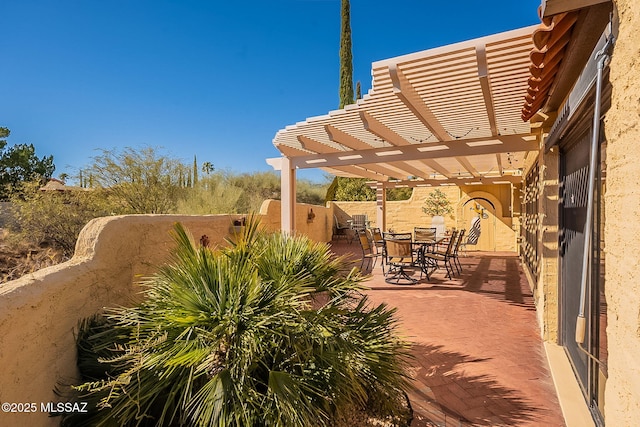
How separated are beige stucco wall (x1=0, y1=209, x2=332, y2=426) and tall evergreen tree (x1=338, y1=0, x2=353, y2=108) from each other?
68.6ft

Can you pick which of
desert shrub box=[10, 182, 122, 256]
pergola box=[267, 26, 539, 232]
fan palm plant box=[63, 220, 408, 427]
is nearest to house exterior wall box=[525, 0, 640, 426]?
fan palm plant box=[63, 220, 408, 427]

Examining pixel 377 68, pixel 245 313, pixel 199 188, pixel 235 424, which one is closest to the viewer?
pixel 235 424

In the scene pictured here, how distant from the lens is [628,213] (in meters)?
1.25

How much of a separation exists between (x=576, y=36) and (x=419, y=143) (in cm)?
411

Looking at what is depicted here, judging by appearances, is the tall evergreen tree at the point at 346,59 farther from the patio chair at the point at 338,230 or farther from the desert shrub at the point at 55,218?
the desert shrub at the point at 55,218

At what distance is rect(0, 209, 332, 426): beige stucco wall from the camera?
5.38 feet

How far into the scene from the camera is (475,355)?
141 inches

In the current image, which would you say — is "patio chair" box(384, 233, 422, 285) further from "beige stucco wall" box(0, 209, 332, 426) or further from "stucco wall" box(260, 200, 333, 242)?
"beige stucco wall" box(0, 209, 332, 426)

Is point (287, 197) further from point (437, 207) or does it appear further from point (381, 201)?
point (437, 207)

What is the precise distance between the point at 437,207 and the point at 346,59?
1397 centimetres

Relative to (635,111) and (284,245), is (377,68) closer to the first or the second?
(284,245)

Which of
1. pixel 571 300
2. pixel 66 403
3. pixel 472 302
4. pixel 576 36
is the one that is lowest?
pixel 472 302

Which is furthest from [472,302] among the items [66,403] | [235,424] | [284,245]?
[66,403]

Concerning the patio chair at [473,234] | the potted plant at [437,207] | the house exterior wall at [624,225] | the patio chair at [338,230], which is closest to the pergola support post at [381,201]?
the patio chair at [473,234]
